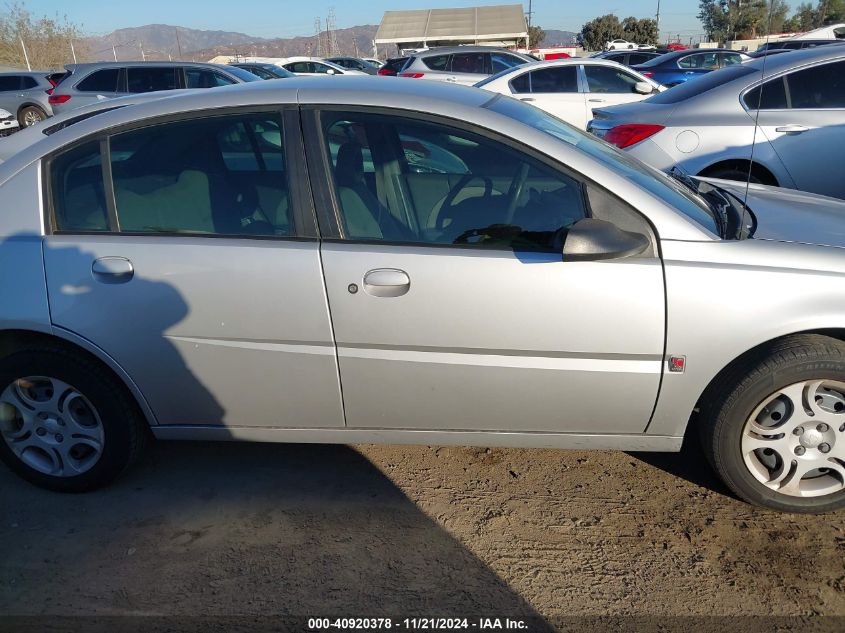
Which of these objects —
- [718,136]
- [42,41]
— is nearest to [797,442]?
[718,136]

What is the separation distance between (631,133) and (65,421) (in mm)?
4923

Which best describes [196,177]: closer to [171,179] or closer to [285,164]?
[171,179]

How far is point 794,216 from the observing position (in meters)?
2.94

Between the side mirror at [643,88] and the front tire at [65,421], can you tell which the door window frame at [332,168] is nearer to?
the front tire at [65,421]

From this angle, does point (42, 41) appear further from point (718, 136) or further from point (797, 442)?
point (797, 442)

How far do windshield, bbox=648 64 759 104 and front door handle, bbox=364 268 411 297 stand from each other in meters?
4.52

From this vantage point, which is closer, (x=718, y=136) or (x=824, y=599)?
(x=824, y=599)

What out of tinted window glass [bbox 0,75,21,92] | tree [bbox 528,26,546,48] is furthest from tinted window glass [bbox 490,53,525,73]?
tree [bbox 528,26,546,48]

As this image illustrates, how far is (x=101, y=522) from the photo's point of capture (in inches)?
113

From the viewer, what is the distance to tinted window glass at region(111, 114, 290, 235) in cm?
273

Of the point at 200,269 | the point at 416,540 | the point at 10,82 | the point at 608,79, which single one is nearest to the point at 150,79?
the point at 608,79

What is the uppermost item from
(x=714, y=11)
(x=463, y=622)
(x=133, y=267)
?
(x=714, y=11)

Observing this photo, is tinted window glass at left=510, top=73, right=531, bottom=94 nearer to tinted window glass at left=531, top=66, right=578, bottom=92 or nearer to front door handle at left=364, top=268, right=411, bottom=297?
tinted window glass at left=531, top=66, right=578, bottom=92

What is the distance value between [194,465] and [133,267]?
3.62 ft
